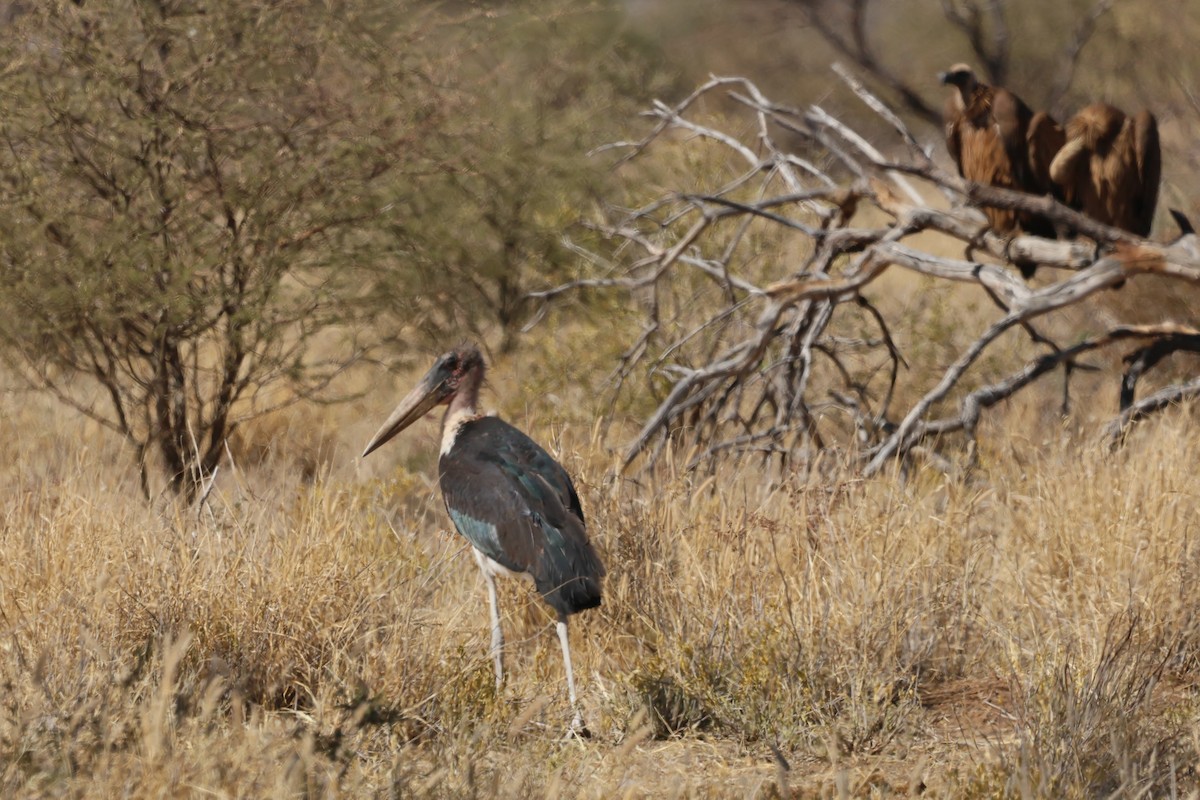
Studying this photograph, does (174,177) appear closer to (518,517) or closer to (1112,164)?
(518,517)

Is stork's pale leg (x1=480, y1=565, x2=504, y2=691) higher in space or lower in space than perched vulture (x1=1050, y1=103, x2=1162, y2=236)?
lower

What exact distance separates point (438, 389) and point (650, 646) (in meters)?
1.23

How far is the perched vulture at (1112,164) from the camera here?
6594 mm

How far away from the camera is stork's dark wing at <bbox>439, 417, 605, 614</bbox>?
163 inches

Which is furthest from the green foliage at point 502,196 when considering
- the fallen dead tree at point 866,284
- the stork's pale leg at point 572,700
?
→ the stork's pale leg at point 572,700

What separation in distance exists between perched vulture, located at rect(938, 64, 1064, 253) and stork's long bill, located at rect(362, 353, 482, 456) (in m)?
2.73

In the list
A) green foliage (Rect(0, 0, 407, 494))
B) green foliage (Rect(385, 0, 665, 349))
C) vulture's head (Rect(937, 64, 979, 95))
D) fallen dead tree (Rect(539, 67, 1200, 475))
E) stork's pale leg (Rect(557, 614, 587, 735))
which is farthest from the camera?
green foliage (Rect(385, 0, 665, 349))

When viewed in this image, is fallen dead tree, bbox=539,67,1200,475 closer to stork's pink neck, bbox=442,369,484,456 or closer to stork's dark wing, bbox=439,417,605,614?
stork's pink neck, bbox=442,369,484,456

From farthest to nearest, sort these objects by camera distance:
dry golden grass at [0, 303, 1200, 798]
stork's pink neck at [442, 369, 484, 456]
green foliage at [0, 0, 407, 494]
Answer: green foliage at [0, 0, 407, 494] → stork's pink neck at [442, 369, 484, 456] → dry golden grass at [0, 303, 1200, 798]

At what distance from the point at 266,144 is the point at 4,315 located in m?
1.53

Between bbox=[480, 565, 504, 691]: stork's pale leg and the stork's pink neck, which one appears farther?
the stork's pink neck

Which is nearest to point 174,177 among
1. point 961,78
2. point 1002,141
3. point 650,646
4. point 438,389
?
point 438,389

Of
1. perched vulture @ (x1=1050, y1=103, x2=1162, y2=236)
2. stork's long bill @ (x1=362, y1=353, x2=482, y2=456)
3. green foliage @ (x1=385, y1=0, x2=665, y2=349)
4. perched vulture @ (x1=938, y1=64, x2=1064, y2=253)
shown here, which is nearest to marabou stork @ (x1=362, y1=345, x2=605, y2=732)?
stork's long bill @ (x1=362, y1=353, x2=482, y2=456)

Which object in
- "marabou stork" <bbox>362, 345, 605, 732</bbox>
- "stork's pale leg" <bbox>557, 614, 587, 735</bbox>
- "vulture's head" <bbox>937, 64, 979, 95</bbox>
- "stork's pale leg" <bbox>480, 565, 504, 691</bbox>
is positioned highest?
"vulture's head" <bbox>937, 64, 979, 95</bbox>
